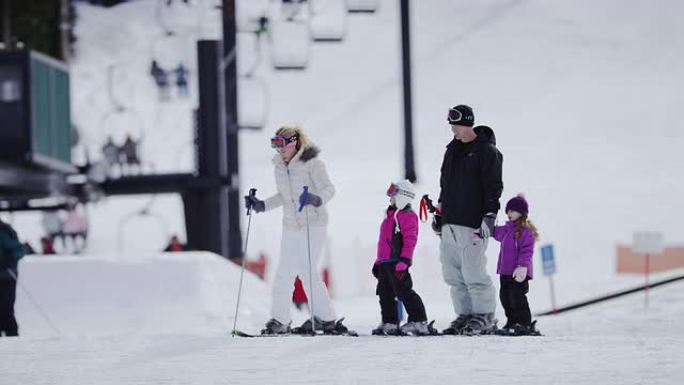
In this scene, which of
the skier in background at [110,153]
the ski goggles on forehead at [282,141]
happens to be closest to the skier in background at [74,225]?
the skier in background at [110,153]

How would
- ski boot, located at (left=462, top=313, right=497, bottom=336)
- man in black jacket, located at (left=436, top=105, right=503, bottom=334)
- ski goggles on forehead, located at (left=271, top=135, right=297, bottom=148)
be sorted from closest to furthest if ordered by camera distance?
man in black jacket, located at (left=436, top=105, right=503, bottom=334), ski boot, located at (left=462, top=313, right=497, bottom=336), ski goggles on forehead, located at (left=271, top=135, right=297, bottom=148)

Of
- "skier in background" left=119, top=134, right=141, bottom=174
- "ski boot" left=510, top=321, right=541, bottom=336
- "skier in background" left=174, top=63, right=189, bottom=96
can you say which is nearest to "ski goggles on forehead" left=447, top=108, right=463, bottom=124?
"ski boot" left=510, top=321, right=541, bottom=336

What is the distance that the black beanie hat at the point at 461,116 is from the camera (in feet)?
29.7

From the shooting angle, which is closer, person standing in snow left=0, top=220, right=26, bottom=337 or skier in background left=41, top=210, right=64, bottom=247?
person standing in snow left=0, top=220, right=26, bottom=337

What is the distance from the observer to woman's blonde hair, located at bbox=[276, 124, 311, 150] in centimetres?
943

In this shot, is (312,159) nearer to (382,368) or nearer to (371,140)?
(382,368)

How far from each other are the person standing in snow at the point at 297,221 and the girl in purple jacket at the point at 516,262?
3.53 feet

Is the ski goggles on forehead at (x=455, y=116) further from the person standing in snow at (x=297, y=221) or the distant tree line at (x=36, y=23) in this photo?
the distant tree line at (x=36, y=23)

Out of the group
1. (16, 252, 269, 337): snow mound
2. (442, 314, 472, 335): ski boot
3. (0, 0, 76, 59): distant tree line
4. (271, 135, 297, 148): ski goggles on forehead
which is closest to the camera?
(442, 314, 472, 335): ski boot

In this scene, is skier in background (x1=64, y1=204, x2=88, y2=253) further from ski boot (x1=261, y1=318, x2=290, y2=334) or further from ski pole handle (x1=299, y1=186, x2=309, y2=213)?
ski pole handle (x1=299, y1=186, x2=309, y2=213)

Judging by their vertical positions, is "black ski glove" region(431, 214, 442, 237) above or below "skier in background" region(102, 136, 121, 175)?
below

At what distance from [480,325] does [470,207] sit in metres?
0.72

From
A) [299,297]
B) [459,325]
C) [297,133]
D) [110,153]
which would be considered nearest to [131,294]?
[299,297]

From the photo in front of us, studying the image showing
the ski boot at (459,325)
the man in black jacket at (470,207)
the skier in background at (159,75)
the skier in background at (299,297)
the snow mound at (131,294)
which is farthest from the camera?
the skier in background at (159,75)
